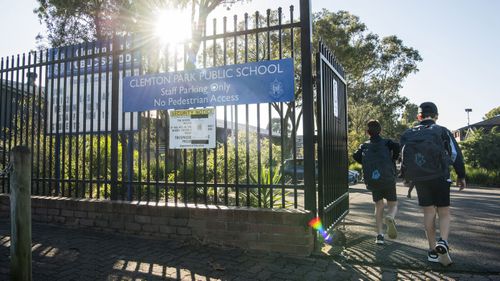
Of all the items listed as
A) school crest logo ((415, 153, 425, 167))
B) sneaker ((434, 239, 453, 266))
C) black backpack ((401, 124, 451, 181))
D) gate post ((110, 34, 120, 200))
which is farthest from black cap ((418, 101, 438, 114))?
gate post ((110, 34, 120, 200))

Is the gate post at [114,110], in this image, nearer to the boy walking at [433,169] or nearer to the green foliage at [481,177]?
the boy walking at [433,169]

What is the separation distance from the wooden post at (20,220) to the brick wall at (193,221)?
6.58 ft

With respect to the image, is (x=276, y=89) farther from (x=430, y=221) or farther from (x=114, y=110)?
(x=114, y=110)

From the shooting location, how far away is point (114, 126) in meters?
5.47

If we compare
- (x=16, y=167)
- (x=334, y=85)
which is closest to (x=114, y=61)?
(x=16, y=167)

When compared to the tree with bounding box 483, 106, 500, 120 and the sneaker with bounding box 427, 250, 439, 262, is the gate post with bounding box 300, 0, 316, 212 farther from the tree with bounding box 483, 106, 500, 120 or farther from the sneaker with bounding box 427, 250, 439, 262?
the tree with bounding box 483, 106, 500, 120

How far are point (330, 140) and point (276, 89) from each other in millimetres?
1158

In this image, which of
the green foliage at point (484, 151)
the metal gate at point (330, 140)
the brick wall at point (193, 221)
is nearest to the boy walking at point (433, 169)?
the metal gate at point (330, 140)

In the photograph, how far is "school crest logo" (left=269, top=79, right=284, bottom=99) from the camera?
4383 millimetres

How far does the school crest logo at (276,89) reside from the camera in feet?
14.4

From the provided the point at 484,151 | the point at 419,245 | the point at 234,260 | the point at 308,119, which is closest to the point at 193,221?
the point at 234,260

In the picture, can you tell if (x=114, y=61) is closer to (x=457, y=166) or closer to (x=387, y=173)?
(x=387, y=173)

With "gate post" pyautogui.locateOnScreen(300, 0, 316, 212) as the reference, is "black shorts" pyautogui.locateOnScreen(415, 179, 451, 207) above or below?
below

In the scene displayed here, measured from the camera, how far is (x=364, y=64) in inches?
1049
